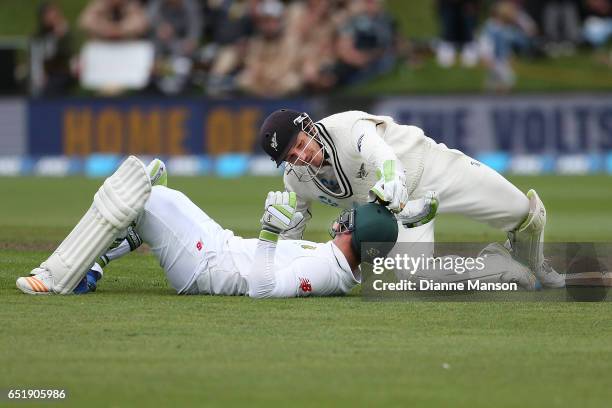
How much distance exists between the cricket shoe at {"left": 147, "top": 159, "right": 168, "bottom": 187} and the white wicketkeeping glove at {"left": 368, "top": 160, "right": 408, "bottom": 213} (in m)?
1.31

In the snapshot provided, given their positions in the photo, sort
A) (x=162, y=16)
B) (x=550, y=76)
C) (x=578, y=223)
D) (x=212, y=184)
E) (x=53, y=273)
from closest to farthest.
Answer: (x=53, y=273)
(x=578, y=223)
(x=212, y=184)
(x=550, y=76)
(x=162, y=16)

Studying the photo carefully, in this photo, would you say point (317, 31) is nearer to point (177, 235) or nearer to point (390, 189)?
point (177, 235)

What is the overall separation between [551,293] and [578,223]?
5855 mm

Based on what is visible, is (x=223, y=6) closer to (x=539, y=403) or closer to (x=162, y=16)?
(x=162, y=16)

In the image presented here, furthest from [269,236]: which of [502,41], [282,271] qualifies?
[502,41]

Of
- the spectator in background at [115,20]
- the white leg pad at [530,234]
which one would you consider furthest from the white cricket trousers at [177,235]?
the spectator in background at [115,20]

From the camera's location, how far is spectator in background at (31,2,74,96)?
23.7 m

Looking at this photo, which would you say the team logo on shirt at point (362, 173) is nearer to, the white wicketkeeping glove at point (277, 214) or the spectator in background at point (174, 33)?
the white wicketkeeping glove at point (277, 214)

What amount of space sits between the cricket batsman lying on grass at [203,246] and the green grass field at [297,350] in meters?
0.15

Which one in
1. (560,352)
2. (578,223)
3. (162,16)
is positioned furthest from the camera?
(162,16)

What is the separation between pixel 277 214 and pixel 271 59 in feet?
51.2

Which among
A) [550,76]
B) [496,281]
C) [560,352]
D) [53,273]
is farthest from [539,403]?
[550,76]

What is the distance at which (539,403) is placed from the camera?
5125 mm

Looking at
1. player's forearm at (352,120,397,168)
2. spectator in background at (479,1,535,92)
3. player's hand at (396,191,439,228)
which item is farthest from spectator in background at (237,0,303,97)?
player's hand at (396,191,439,228)
